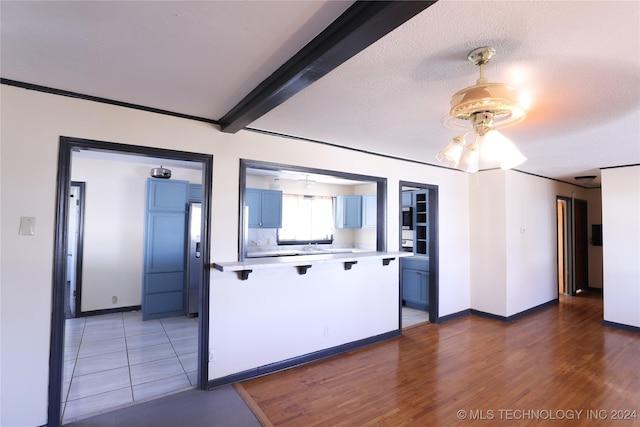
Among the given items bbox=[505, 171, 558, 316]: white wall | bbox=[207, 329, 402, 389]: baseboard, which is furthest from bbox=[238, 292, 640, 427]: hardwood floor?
bbox=[505, 171, 558, 316]: white wall

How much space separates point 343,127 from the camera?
2918 mm

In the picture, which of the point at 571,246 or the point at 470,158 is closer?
the point at 470,158

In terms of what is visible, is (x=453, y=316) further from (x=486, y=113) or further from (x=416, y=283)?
(x=486, y=113)

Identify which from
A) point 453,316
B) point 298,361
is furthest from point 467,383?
point 453,316

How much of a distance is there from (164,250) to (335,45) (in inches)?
170

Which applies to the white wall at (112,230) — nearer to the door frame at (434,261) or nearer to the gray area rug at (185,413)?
the gray area rug at (185,413)

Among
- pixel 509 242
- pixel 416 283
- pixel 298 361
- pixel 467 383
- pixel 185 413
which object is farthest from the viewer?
pixel 416 283

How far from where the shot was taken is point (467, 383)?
2.92 m

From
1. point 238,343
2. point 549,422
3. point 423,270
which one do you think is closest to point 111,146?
point 238,343

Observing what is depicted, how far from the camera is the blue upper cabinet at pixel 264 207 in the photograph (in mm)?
5551

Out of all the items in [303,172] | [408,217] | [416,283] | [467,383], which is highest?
[303,172]

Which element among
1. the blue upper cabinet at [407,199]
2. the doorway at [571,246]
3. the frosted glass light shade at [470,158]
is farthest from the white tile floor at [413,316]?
→ the doorway at [571,246]

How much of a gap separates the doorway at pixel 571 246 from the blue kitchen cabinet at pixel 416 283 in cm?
329

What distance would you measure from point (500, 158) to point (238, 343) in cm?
252
